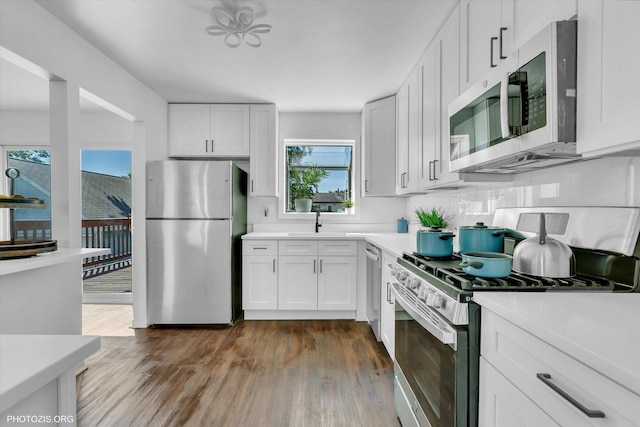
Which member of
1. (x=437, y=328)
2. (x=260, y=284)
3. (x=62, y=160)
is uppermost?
(x=62, y=160)

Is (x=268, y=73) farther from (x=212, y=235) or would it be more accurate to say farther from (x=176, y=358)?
(x=176, y=358)

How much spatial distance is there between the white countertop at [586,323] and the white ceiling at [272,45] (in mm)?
1837

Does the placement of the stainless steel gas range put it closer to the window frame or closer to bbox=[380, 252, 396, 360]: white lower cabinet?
bbox=[380, 252, 396, 360]: white lower cabinet

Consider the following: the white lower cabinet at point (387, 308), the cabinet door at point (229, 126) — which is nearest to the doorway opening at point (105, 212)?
the cabinet door at point (229, 126)

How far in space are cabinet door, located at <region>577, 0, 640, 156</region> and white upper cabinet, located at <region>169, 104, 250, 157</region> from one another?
3.37 meters

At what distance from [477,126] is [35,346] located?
1776 millimetres

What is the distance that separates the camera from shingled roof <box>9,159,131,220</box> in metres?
4.22

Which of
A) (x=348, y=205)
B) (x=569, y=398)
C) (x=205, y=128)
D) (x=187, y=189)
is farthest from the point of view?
(x=348, y=205)

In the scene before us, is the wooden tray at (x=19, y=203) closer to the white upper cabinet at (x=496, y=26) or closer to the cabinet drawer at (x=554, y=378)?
the cabinet drawer at (x=554, y=378)

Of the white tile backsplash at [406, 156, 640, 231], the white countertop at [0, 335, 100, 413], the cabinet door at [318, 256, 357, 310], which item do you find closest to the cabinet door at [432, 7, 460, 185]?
the white tile backsplash at [406, 156, 640, 231]

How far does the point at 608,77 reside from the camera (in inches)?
37.2

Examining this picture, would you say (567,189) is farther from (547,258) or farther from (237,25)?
(237,25)

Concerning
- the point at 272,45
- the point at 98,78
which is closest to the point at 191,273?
the point at 98,78

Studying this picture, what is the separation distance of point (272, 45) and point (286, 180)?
6.50 ft
